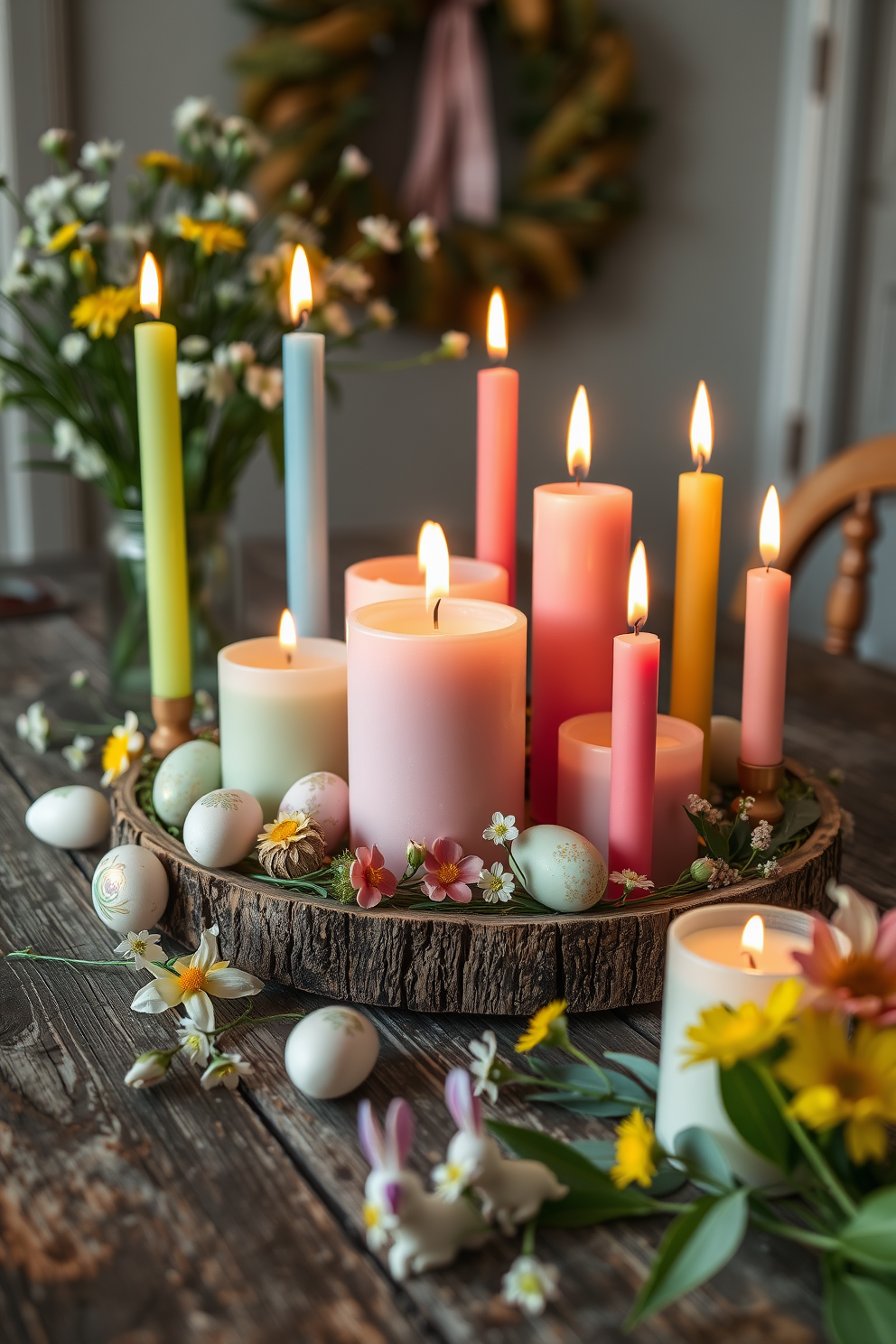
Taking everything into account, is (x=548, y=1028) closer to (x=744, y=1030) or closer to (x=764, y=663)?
(x=744, y=1030)

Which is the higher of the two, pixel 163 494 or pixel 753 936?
pixel 163 494

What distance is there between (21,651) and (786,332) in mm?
2250

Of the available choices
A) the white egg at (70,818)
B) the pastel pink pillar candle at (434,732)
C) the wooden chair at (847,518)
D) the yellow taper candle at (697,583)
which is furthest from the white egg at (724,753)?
the wooden chair at (847,518)

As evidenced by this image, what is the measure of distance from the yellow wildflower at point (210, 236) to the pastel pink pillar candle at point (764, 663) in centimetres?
54

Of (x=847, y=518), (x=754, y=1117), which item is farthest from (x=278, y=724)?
(x=847, y=518)

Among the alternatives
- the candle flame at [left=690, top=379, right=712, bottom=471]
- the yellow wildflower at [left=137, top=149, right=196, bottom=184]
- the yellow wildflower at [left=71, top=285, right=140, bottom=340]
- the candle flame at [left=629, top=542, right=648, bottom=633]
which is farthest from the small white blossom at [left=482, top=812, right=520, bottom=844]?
the yellow wildflower at [left=137, top=149, right=196, bottom=184]

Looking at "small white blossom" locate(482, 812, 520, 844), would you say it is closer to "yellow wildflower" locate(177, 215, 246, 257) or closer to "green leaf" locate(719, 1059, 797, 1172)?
"green leaf" locate(719, 1059, 797, 1172)

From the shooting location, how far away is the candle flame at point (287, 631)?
664mm

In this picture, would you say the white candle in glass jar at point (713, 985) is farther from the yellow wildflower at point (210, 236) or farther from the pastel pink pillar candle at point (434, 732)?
the yellow wildflower at point (210, 236)

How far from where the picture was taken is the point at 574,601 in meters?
0.63

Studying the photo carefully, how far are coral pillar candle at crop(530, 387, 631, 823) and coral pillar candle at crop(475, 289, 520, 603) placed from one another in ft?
0.19

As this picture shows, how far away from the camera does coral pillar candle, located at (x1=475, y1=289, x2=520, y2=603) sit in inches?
Result: 27.6

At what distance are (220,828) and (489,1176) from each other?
0.80ft

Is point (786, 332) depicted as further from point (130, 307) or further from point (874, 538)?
point (130, 307)
